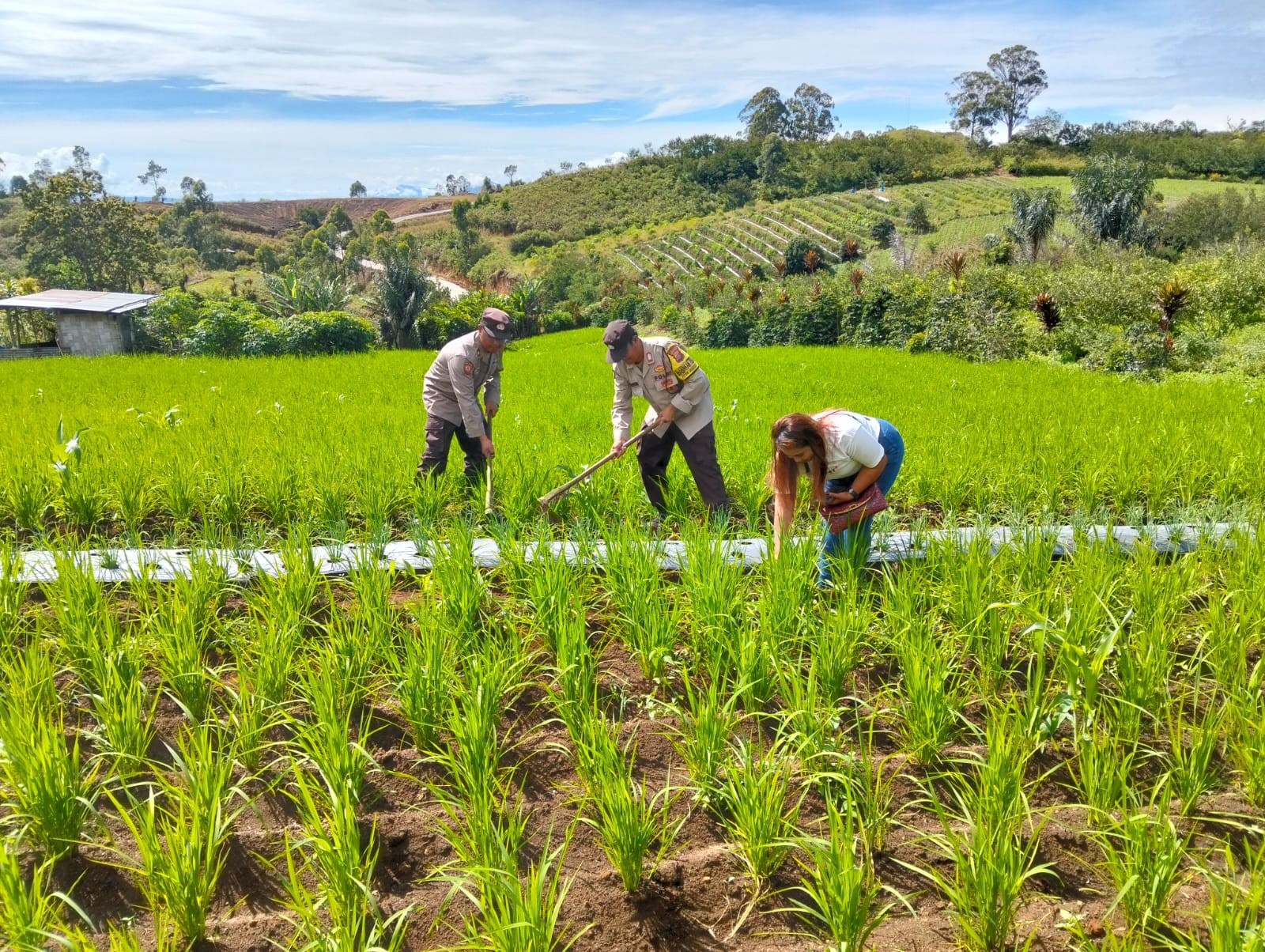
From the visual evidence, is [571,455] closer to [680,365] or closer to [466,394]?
[466,394]

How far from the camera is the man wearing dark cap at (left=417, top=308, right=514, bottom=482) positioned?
4691mm

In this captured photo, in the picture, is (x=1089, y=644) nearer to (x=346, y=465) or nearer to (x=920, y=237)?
(x=346, y=465)

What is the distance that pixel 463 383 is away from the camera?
187 inches

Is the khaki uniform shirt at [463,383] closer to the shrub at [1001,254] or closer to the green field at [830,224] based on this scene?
the shrub at [1001,254]

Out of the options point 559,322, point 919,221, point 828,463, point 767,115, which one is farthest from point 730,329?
point 767,115

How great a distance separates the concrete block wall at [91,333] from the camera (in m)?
19.3

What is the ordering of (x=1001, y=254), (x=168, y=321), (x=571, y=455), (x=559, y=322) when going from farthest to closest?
(x=559, y=322) → (x=1001, y=254) → (x=168, y=321) → (x=571, y=455)

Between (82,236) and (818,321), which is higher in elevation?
(82,236)

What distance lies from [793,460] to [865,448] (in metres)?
0.31

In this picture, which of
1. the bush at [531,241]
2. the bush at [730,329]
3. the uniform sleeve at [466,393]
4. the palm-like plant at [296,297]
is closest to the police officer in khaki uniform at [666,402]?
the uniform sleeve at [466,393]

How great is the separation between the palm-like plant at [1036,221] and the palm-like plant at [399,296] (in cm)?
2058

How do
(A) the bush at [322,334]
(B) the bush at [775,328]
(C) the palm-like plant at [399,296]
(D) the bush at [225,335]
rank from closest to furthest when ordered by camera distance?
(D) the bush at [225,335] → (A) the bush at [322,334] → (B) the bush at [775,328] → (C) the palm-like plant at [399,296]

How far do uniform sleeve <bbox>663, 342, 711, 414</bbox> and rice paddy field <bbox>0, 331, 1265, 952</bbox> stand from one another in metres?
0.73

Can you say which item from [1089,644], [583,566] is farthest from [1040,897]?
[583,566]
